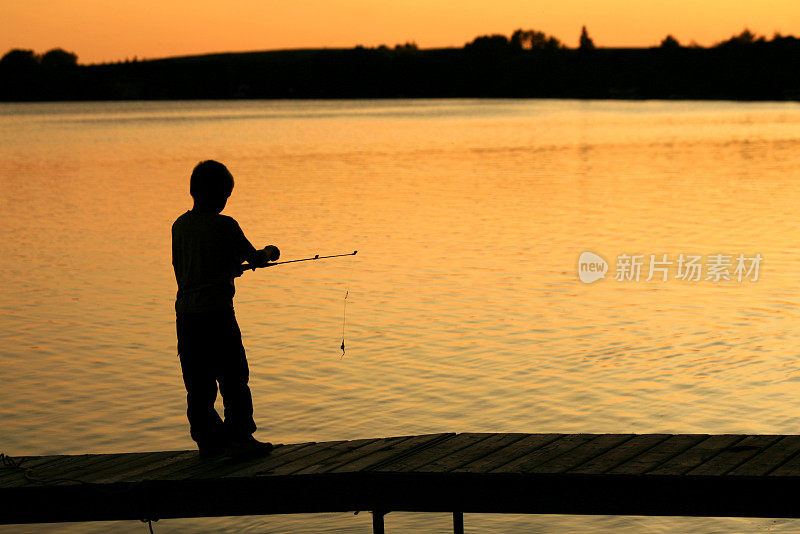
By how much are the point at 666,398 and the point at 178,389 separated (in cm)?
450

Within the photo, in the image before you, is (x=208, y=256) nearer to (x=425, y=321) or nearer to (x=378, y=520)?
(x=378, y=520)

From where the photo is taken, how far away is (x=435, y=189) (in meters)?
30.9

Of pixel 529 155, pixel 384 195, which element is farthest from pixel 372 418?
pixel 529 155

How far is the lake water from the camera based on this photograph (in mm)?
9562

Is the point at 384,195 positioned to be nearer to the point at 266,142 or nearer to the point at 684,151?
the point at 684,151

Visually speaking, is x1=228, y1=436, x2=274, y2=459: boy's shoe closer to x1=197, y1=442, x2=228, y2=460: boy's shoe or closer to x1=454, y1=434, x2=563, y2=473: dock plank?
x1=197, y1=442, x2=228, y2=460: boy's shoe

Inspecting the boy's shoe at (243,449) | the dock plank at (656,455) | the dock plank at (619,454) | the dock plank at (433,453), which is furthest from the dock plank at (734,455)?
the boy's shoe at (243,449)

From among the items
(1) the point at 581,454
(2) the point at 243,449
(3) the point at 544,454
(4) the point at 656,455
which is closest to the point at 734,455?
(4) the point at 656,455

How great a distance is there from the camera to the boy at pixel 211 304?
6.21 m

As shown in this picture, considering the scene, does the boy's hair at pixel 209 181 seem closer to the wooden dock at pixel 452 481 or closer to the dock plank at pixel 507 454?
the wooden dock at pixel 452 481
